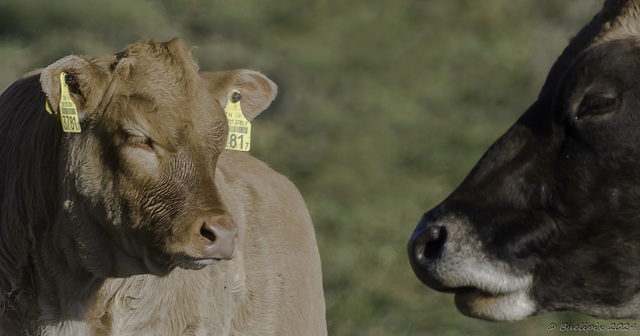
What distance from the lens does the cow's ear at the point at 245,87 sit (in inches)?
185

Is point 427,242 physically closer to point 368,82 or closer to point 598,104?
point 598,104

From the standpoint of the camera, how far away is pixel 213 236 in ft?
12.9

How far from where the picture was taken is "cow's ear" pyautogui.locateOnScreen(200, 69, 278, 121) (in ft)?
15.4

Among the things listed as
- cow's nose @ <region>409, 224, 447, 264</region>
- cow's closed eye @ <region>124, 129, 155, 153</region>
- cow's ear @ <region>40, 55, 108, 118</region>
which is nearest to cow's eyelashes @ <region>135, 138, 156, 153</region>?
cow's closed eye @ <region>124, 129, 155, 153</region>

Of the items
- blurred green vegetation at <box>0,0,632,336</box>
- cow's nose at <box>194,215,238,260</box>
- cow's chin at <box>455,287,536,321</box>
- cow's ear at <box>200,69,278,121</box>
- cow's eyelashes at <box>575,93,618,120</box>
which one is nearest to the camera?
cow's eyelashes at <box>575,93,618,120</box>

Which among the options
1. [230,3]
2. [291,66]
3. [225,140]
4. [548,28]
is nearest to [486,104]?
[548,28]

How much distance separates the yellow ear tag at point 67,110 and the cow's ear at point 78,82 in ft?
0.05

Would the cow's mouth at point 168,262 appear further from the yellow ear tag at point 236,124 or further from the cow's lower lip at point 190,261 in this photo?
the yellow ear tag at point 236,124

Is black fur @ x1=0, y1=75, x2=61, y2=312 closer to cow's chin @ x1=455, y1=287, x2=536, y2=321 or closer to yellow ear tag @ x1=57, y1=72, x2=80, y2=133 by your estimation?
yellow ear tag @ x1=57, y1=72, x2=80, y2=133

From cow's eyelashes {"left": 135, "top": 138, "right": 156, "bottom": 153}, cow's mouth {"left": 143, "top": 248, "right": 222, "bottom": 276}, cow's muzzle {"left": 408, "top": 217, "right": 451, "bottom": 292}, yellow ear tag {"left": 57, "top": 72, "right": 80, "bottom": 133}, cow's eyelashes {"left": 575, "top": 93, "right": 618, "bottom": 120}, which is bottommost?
cow's mouth {"left": 143, "top": 248, "right": 222, "bottom": 276}

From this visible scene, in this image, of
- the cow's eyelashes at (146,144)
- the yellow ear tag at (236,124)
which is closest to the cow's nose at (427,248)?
the cow's eyelashes at (146,144)

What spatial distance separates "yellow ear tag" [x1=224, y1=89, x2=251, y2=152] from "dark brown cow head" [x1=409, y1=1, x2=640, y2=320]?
4.62 feet

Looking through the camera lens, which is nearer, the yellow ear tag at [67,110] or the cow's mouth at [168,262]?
the cow's mouth at [168,262]

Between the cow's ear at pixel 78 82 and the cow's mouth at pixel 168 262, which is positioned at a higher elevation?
the cow's ear at pixel 78 82
